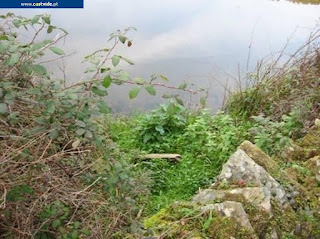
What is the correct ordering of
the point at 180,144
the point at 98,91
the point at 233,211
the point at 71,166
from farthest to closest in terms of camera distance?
the point at 180,144 < the point at 233,211 < the point at 71,166 < the point at 98,91

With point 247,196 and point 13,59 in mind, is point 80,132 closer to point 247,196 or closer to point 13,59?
point 13,59

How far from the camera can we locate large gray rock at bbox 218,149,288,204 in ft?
9.65

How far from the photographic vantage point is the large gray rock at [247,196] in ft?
8.66

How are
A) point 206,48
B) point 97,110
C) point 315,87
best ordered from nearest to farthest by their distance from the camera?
point 97,110 < point 315,87 < point 206,48

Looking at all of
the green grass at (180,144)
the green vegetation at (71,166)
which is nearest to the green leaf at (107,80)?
the green vegetation at (71,166)

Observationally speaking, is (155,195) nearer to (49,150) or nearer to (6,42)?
(49,150)

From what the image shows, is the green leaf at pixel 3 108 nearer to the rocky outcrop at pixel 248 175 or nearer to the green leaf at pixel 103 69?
the green leaf at pixel 103 69

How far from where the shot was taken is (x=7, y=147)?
5.74 ft

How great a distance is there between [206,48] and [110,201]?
19.4ft

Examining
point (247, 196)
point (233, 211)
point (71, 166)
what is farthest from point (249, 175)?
point (71, 166)

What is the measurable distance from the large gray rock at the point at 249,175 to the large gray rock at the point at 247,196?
151 mm

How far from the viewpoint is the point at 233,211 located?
2.49 meters

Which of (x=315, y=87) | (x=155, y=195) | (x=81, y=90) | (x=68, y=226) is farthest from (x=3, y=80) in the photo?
(x=315, y=87)

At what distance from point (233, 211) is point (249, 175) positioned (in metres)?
0.61
